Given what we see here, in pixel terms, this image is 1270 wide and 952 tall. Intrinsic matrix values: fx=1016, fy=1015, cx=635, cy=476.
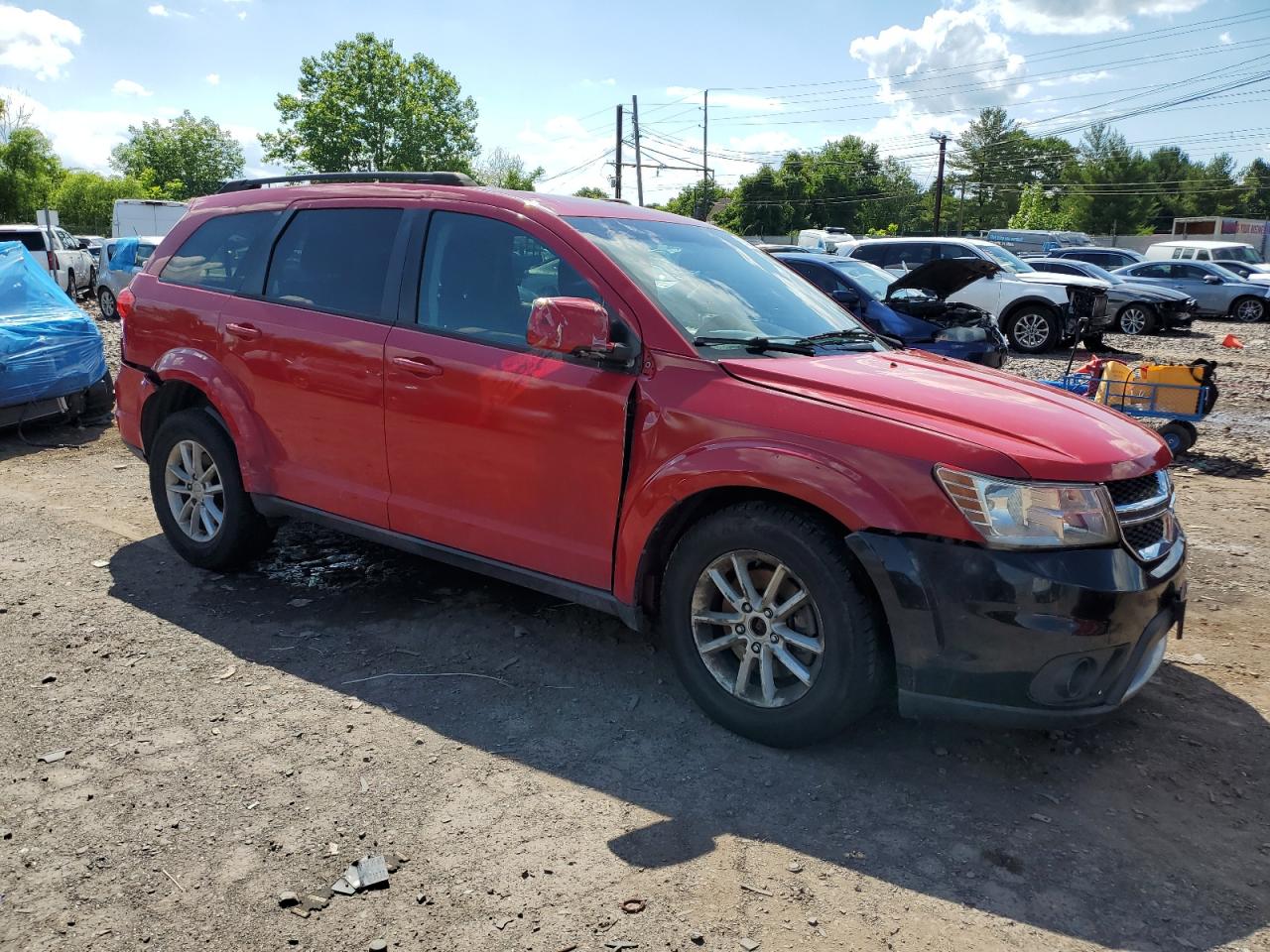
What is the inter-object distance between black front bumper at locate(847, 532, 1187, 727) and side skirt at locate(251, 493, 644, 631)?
103 centimetres

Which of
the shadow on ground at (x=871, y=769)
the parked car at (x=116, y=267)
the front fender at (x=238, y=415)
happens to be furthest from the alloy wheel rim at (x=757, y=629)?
the parked car at (x=116, y=267)

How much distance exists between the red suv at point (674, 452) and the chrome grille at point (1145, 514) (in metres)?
0.01

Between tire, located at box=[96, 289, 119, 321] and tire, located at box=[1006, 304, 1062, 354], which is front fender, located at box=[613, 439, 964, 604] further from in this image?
tire, located at box=[96, 289, 119, 321]

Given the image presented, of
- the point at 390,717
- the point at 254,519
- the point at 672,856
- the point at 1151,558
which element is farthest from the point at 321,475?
the point at 1151,558

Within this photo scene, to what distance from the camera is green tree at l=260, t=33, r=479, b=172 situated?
5819 centimetres

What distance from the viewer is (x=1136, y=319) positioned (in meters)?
21.1

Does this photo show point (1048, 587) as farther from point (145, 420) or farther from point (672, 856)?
point (145, 420)

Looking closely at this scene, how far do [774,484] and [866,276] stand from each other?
10.6 meters

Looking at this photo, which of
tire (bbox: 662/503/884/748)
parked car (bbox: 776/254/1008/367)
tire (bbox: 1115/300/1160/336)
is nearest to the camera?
tire (bbox: 662/503/884/748)

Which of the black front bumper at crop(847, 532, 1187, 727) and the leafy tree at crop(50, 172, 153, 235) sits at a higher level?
the leafy tree at crop(50, 172, 153, 235)

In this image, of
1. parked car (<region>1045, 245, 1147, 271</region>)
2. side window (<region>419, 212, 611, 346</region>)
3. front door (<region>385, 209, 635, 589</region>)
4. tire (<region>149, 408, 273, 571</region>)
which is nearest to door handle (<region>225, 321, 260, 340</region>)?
tire (<region>149, 408, 273, 571</region>)

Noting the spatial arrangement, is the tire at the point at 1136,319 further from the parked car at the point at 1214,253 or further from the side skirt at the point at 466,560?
the side skirt at the point at 466,560

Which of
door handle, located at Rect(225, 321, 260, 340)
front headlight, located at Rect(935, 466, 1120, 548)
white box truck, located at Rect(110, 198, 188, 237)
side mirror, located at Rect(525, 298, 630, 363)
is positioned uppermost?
white box truck, located at Rect(110, 198, 188, 237)

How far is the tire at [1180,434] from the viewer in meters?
8.37
